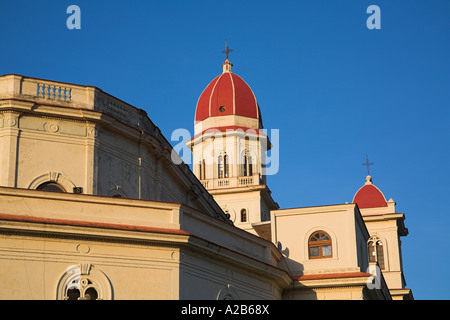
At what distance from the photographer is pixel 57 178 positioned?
34219 millimetres

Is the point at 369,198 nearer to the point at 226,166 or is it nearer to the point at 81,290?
the point at 226,166

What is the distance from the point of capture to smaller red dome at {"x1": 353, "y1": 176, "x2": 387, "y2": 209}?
65750 millimetres

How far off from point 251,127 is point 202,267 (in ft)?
129

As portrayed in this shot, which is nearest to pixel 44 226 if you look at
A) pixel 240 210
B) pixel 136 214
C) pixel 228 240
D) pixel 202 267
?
pixel 136 214

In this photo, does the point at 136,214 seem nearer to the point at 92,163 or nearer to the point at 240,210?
the point at 92,163

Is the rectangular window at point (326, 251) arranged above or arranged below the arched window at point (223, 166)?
below

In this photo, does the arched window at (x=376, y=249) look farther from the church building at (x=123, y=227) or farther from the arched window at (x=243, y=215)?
the church building at (x=123, y=227)

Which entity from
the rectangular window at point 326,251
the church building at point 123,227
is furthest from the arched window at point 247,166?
the rectangular window at point 326,251

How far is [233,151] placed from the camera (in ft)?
225

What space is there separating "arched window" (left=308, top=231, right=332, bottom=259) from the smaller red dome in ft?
86.7

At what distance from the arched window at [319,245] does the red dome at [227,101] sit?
31280 mm

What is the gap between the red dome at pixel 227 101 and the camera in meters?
70.2

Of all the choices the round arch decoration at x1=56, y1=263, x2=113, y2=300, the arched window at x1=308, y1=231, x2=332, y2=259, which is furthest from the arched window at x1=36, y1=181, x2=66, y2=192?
the arched window at x1=308, y1=231, x2=332, y2=259

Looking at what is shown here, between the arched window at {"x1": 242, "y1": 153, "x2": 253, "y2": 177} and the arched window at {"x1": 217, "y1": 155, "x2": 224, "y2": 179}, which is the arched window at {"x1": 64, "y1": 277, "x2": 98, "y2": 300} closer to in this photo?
the arched window at {"x1": 217, "y1": 155, "x2": 224, "y2": 179}
